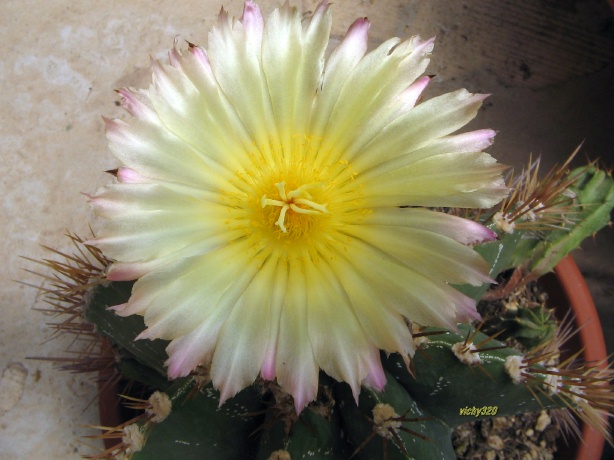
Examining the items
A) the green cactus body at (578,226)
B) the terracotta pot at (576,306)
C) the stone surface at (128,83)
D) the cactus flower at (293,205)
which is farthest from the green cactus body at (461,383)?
the stone surface at (128,83)

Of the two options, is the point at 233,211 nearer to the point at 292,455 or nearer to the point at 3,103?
the point at 292,455

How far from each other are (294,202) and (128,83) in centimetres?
94

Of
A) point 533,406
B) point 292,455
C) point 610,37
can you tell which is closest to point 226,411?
point 292,455

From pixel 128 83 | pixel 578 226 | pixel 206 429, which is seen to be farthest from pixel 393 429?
pixel 128 83

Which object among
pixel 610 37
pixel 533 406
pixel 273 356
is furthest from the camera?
pixel 610 37

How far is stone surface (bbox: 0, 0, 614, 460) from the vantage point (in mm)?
1342

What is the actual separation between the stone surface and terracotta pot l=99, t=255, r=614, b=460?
0.33m

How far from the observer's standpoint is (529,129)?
139cm

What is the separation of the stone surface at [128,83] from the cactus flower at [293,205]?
824 mm

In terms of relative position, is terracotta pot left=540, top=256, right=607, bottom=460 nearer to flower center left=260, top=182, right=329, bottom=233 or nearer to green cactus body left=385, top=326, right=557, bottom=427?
green cactus body left=385, top=326, right=557, bottom=427

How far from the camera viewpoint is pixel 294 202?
26.1 inches

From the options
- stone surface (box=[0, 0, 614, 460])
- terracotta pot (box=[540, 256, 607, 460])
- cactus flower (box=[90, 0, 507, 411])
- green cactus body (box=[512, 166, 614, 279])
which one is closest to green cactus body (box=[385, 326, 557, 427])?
cactus flower (box=[90, 0, 507, 411])

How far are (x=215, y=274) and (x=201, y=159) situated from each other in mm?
122

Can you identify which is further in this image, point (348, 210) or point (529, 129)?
point (529, 129)
